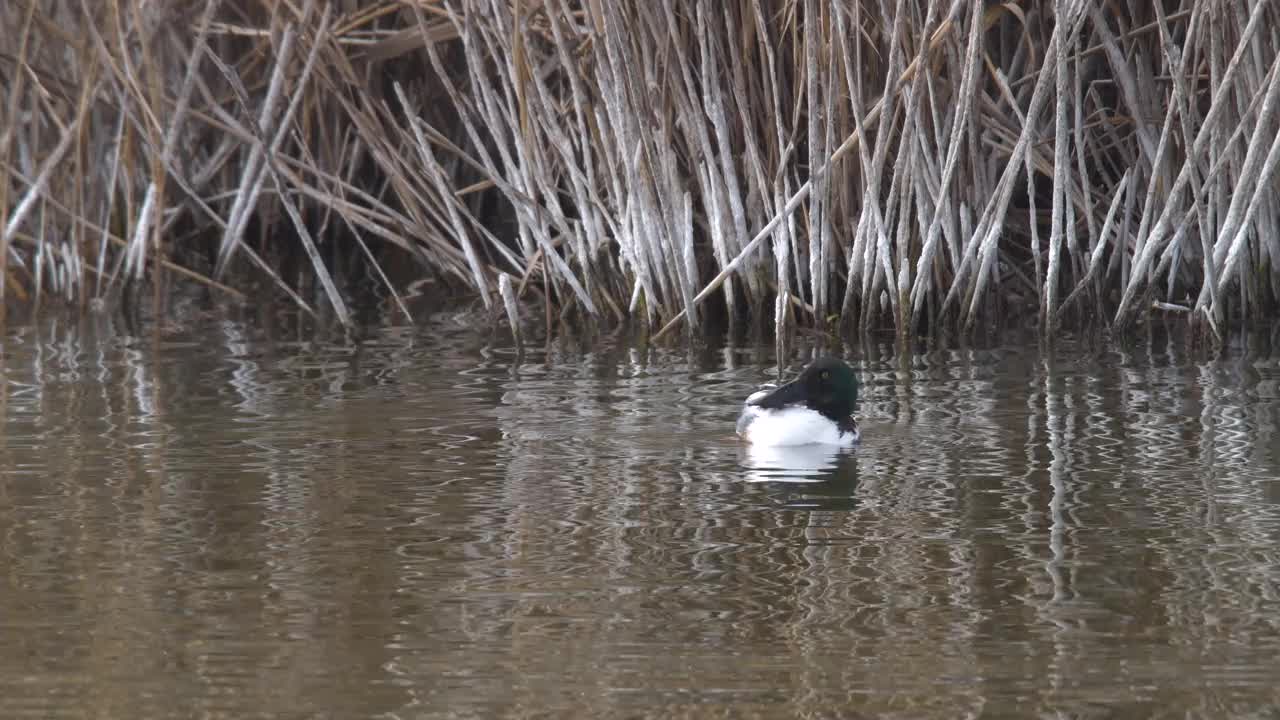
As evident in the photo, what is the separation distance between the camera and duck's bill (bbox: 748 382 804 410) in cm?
625

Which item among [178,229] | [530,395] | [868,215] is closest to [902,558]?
[530,395]

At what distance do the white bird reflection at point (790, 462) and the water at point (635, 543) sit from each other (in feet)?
0.06

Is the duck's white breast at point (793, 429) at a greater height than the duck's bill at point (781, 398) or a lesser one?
lesser

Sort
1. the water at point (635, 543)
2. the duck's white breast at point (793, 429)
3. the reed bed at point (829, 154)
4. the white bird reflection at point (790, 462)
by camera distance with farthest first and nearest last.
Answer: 1. the reed bed at point (829, 154)
2. the duck's white breast at point (793, 429)
3. the white bird reflection at point (790, 462)
4. the water at point (635, 543)

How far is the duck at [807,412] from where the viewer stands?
620 cm

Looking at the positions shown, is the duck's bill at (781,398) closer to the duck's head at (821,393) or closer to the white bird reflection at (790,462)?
the duck's head at (821,393)

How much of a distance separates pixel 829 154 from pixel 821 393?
1.70 metres

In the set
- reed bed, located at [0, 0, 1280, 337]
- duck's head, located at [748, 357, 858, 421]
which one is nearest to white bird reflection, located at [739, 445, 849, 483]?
duck's head, located at [748, 357, 858, 421]

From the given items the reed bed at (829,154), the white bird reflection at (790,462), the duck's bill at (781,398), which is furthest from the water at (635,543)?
the reed bed at (829,154)

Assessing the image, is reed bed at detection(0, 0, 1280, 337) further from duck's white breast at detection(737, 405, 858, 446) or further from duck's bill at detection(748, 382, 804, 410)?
duck's white breast at detection(737, 405, 858, 446)

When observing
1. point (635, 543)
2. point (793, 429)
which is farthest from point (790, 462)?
point (635, 543)

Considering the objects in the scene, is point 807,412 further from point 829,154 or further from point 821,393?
point 829,154

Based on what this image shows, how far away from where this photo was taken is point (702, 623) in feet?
13.5

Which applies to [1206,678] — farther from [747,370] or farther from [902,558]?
[747,370]
